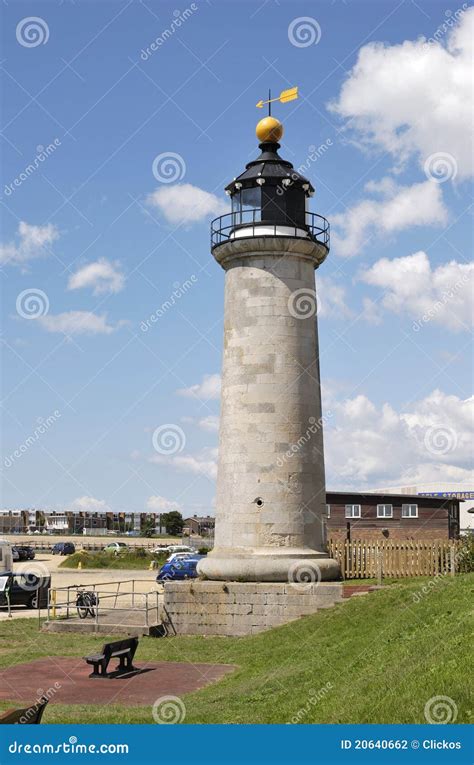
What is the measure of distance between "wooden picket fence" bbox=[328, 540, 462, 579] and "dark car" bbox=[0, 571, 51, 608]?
11836 mm

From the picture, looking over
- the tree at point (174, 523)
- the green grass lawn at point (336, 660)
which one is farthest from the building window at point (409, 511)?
the tree at point (174, 523)

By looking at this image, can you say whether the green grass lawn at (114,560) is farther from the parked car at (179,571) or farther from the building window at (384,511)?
the building window at (384,511)

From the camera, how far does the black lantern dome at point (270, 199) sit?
2555cm

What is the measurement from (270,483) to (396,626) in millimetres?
8535

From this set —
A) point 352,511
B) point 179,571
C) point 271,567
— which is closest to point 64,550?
point 352,511

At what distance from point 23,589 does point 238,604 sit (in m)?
12.0

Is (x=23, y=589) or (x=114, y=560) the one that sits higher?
(x=23, y=589)

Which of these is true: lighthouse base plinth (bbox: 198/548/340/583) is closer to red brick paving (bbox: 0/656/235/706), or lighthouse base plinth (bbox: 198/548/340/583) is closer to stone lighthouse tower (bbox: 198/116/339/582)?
stone lighthouse tower (bbox: 198/116/339/582)

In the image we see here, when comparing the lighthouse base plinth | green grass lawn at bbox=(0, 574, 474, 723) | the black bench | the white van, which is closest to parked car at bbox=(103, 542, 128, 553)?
the white van

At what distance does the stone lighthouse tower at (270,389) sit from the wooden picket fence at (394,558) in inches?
51.3

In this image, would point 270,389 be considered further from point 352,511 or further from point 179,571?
point 352,511

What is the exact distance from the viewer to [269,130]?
2634 centimetres

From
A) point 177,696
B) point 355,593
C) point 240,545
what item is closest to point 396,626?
point 177,696

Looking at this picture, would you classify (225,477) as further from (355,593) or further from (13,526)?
(13,526)
